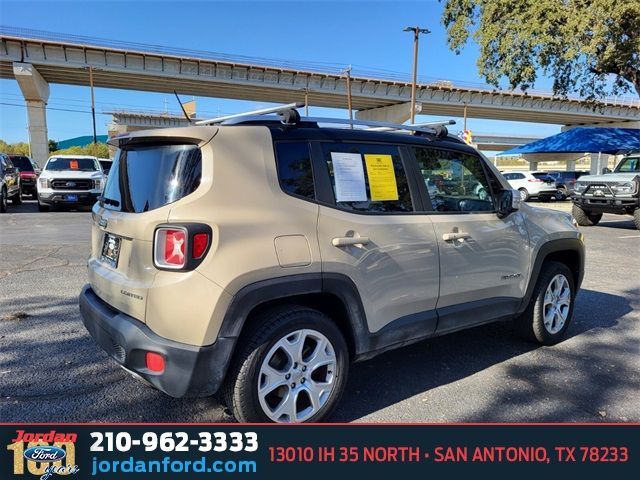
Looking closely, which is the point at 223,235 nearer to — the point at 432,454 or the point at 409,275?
the point at 409,275

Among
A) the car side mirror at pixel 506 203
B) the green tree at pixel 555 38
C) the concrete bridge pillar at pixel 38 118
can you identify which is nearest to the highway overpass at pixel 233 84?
the concrete bridge pillar at pixel 38 118

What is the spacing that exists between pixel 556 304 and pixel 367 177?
96.3 inches

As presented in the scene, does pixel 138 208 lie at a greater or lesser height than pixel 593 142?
lesser

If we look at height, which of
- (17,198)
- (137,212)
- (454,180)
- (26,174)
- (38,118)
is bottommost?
(17,198)

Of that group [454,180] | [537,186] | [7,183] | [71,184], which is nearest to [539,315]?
[454,180]

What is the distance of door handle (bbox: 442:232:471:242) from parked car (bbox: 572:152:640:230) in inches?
461

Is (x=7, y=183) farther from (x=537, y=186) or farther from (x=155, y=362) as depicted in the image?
(x=537, y=186)

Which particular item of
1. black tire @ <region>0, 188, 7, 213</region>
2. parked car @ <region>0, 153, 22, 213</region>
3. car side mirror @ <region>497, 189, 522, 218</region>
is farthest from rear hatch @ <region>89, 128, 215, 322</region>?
parked car @ <region>0, 153, 22, 213</region>

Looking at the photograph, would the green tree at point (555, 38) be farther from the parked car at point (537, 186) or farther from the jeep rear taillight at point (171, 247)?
the jeep rear taillight at point (171, 247)

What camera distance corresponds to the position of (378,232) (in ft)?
10.2

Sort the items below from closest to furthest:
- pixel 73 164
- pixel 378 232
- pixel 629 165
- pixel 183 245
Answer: pixel 183 245, pixel 378 232, pixel 629 165, pixel 73 164

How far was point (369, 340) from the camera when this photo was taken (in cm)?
310

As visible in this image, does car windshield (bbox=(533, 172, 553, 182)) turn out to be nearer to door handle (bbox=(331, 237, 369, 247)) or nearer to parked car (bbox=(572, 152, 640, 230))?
parked car (bbox=(572, 152, 640, 230))

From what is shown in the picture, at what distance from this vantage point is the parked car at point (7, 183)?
14648 millimetres
